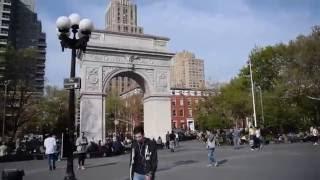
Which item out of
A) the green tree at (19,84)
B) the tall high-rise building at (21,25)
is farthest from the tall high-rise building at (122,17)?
the green tree at (19,84)

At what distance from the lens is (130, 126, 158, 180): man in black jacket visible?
6953mm

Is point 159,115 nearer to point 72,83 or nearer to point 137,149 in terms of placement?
point 72,83

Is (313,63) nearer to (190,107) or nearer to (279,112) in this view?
(279,112)

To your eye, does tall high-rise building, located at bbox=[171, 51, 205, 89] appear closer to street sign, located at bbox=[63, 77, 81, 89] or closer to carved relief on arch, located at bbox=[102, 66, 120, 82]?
carved relief on arch, located at bbox=[102, 66, 120, 82]

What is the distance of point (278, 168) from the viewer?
13805 millimetres

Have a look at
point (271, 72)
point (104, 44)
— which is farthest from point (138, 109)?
point (104, 44)

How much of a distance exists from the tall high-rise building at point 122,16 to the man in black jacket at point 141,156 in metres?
124

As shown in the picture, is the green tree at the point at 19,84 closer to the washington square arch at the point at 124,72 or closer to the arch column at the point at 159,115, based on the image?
the washington square arch at the point at 124,72

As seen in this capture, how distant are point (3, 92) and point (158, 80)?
15958 mm

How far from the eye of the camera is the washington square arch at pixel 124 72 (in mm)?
33719

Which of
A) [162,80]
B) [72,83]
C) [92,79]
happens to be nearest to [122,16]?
[162,80]

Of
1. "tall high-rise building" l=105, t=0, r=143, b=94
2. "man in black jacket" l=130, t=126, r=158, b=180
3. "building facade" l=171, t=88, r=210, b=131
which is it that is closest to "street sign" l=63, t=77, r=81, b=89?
"man in black jacket" l=130, t=126, r=158, b=180

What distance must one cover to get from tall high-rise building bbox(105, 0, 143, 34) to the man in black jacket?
124 m

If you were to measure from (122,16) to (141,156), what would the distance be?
423ft
